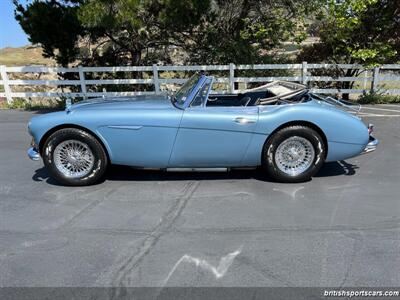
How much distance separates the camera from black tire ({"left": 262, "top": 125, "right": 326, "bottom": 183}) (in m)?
5.02

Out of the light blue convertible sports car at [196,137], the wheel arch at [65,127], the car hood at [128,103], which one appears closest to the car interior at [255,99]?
the light blue convertible sports car at [196,137]

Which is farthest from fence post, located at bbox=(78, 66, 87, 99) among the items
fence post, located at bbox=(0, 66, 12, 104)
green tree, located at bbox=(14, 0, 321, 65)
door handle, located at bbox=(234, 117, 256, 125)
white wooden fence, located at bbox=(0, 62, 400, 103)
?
door handle, located at bbox=(234, 117, 256, 125)

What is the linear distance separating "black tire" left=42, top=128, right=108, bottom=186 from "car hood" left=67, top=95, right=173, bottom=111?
14.5 inches

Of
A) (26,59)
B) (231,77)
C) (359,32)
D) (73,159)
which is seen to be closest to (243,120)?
(73,159)

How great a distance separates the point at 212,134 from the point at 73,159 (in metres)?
1.72

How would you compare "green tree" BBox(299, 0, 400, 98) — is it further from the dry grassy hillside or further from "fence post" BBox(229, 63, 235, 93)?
the dry grassy hillside

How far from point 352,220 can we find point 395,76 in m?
9.67

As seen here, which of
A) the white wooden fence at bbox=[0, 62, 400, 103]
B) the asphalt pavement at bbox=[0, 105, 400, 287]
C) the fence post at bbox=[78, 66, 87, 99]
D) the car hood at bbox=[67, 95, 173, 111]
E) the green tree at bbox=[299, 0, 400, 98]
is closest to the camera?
the asphalt pavement at bbox=[0, 105, 400, 287]

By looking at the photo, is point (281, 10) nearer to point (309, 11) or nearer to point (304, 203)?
point (309, 11)

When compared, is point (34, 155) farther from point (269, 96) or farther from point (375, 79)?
point (375, 79)

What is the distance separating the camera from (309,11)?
13.1 meters

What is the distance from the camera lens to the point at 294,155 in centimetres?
518
